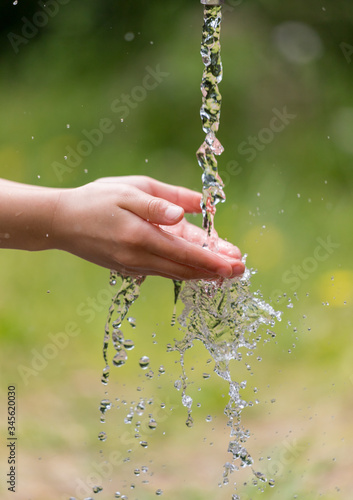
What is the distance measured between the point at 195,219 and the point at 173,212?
84 centimetres

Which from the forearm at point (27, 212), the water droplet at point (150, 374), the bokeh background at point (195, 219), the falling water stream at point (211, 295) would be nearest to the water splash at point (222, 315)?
the falling water stream at point (211, 295)

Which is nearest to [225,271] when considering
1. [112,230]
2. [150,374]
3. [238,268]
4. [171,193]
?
[238,268]

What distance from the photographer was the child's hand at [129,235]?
0.82m

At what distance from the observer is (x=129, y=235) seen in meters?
0.83

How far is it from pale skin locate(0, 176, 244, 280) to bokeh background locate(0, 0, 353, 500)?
60cm

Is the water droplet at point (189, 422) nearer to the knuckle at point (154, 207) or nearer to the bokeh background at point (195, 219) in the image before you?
the bokeh background at point (195, 219)

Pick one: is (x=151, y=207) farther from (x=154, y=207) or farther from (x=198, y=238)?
(x=198, y=238)

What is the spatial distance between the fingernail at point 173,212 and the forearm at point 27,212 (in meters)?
0.19

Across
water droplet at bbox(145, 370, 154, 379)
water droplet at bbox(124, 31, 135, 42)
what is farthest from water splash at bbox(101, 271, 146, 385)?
water droplet at bbox(124, 31, 135, 42)

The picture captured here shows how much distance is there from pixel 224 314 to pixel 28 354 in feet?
2.89

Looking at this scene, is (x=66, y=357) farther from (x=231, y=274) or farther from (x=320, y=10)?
(x=320, y=10)

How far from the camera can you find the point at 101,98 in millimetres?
1905

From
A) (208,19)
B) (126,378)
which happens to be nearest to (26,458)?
(126,378)

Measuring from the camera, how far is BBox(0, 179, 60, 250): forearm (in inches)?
36.3
